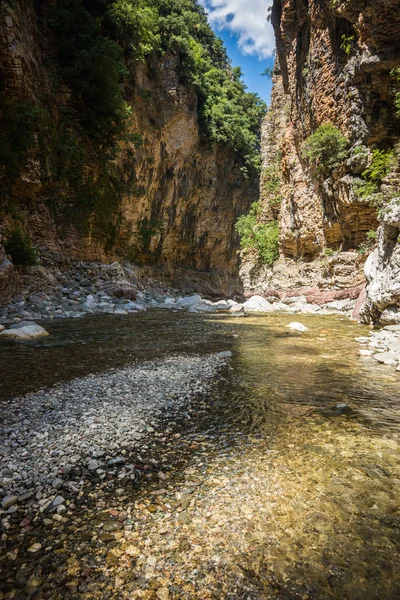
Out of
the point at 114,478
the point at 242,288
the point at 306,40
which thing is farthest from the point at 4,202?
the point at 242,288

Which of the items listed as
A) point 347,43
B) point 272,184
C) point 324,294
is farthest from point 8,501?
point 272,184

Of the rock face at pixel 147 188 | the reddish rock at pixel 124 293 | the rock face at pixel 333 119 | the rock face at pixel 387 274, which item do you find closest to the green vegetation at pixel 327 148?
the rock face at pixel 333 119

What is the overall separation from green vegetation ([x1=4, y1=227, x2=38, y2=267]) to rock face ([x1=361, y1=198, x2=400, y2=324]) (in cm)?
1142

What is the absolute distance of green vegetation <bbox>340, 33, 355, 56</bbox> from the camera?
54.9 ft

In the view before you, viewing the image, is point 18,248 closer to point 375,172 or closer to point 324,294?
point 375,172

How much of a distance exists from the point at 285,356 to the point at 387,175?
13222mm

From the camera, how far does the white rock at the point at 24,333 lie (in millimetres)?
6621

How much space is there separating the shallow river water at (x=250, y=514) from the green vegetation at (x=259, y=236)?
26.4 meters

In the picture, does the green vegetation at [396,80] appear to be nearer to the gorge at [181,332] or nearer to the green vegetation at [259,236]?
the gorge at [181,332]

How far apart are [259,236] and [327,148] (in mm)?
12660

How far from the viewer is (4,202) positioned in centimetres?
1148

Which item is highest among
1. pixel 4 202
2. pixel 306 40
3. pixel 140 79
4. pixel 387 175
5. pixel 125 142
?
pixel 306 40

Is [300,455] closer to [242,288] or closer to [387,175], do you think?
[387,175]

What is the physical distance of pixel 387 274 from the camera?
8375 millimetres
